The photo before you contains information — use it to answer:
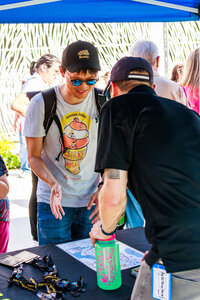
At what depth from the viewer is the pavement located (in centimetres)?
369

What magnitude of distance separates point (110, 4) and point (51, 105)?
1.18 meters

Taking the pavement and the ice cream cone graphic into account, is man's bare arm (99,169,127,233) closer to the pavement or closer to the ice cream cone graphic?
the ice cream cone graphic

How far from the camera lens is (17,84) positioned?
35.6 feet

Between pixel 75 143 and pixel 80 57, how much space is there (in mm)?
427

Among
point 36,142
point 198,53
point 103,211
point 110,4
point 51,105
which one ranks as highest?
point 110,4

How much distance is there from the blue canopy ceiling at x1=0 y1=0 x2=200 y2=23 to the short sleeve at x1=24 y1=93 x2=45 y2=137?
91 cm

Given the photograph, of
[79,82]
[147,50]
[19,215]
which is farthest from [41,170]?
[19,215]

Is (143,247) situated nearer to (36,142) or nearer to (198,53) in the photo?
(36,142)

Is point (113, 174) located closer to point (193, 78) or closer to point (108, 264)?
point (108, 264)

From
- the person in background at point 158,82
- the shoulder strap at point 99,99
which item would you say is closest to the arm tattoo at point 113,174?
the shoulder strap at point 99,99

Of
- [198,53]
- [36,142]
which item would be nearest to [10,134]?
[198,53]

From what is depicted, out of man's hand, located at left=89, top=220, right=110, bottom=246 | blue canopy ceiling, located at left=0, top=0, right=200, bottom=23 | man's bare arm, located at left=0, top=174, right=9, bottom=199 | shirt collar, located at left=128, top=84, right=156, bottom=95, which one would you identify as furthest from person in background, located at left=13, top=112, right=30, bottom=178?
shirt collar, located at left=128, top=84, right=156, bottom=95

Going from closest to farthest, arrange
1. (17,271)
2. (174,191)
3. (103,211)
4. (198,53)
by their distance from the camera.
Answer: (174,191) < (103,211) < (17,271) < (198,53)

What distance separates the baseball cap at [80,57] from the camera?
5.94 feet
